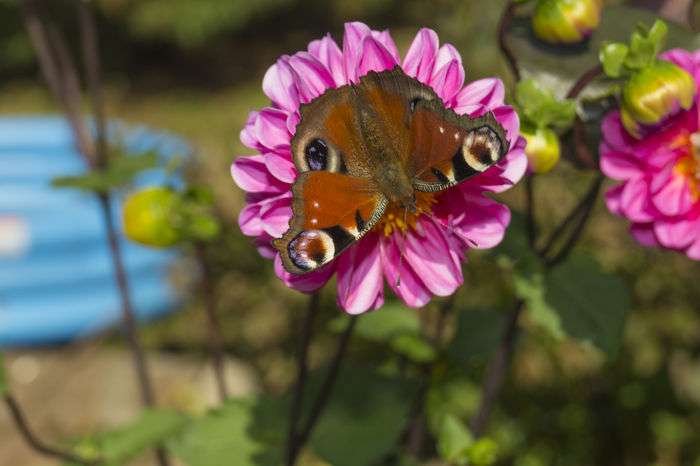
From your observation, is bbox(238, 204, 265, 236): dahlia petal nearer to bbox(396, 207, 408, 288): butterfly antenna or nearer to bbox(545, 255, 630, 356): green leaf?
bbox(396, 207, 408, 288): butterfly antenna

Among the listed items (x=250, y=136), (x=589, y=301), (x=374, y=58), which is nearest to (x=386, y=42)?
(x=374, y=58)

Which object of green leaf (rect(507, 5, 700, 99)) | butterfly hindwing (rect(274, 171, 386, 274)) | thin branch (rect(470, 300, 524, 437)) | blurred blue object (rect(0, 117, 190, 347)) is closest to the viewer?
butterfly hindwing (rect(274, 171, 386, 274))

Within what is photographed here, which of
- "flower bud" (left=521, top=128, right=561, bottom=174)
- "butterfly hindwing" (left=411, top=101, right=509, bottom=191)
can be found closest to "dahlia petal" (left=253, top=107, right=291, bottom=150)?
"butterfly hindwing" (left=411, top=101, right=509, bottom=191)

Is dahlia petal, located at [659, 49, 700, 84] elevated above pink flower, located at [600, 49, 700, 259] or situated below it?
above

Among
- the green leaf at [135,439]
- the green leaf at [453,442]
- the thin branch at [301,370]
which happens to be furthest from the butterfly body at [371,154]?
the green leaf at [135,439]

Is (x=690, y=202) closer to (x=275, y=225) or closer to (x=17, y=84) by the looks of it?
(x=275, y=225)

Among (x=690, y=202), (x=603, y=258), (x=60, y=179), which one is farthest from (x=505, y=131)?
(x=603, y=258)
